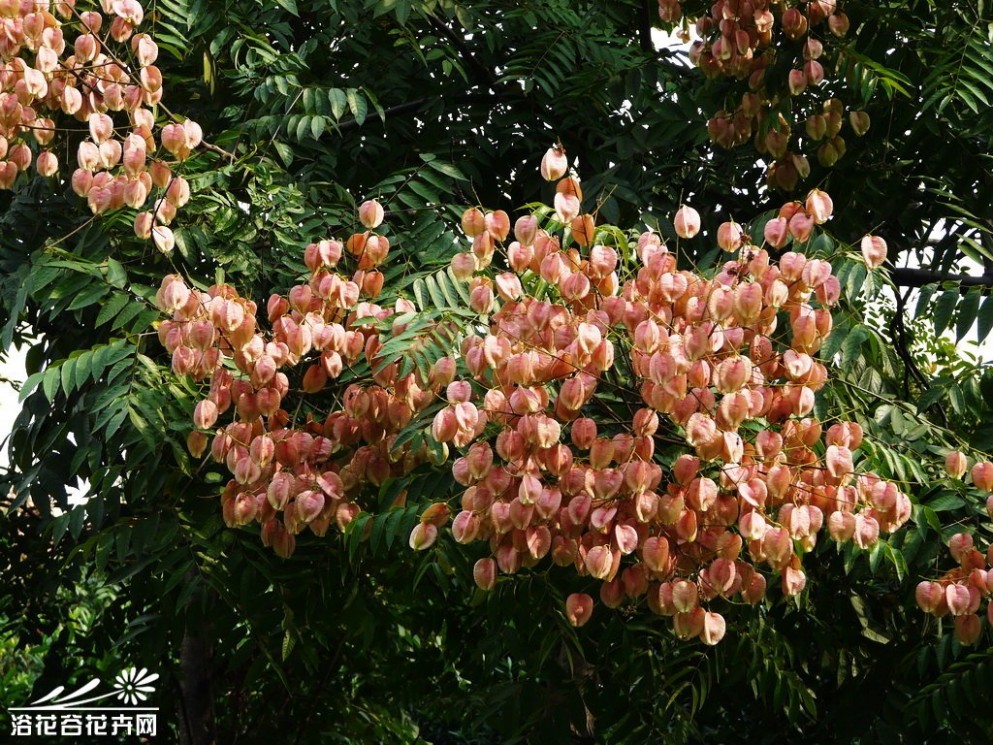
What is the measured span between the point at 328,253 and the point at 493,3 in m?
1.69

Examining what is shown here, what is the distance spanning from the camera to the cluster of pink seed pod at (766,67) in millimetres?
3713

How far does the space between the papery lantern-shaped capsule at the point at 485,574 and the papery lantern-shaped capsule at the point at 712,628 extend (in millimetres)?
488

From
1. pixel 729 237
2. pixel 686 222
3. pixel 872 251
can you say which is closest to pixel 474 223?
pixel 686 222

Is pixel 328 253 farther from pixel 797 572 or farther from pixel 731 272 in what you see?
pixel 797 572

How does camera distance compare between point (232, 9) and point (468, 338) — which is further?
point (232, 9)

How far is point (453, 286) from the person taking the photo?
3.38 metres

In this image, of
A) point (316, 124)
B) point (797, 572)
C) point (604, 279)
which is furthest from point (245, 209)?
point (797, 572)

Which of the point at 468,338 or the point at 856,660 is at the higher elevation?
the point at 468,338

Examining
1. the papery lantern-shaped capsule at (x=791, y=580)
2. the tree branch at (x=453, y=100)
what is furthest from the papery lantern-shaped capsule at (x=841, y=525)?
the tree branch at (x=453, y=100)

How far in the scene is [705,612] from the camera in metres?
2.85
